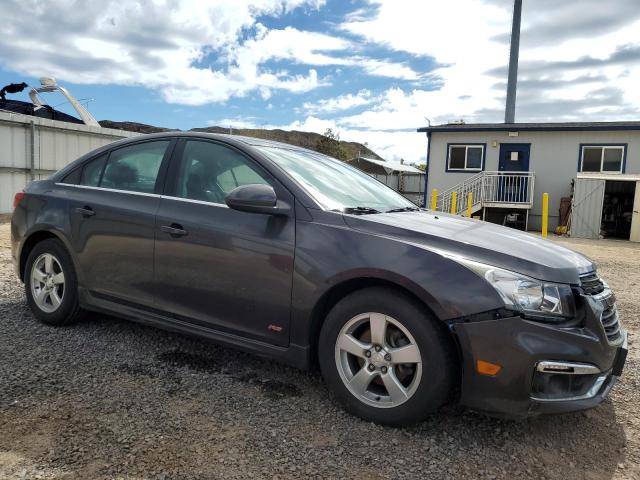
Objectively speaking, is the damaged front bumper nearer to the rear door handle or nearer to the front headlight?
the front headlight

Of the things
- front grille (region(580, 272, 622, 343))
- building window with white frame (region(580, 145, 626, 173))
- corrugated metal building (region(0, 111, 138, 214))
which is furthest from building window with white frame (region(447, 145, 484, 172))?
front grille (region(580, 272, 622, 343))

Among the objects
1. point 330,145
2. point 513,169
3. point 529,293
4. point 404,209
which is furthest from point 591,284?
point 330,145

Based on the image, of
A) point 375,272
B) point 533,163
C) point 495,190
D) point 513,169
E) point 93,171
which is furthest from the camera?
point 513,169

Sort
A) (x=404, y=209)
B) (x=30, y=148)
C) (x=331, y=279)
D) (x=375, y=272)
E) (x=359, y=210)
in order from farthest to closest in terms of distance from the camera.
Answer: (x=30, y=148) → (x=404, y=209) → (x=359, y=210) → (x=331, y=279) → (x=375, y=272)

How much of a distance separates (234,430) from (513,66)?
30.9 meters

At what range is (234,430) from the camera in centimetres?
267

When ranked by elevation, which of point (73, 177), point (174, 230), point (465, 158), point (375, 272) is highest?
point (465, 158)

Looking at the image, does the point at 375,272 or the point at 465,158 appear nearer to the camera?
the point at 375,272

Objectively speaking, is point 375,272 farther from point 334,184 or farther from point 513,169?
point 513,169

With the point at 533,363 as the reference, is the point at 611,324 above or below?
above

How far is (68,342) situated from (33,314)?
76 centimetres

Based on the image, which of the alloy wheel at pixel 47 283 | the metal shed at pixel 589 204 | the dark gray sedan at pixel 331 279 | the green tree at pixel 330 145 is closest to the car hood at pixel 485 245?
the dark gray sedan at pixel 331 279

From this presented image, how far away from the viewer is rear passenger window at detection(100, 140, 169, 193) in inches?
146

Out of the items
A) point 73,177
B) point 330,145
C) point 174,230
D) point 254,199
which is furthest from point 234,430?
point 330,145
